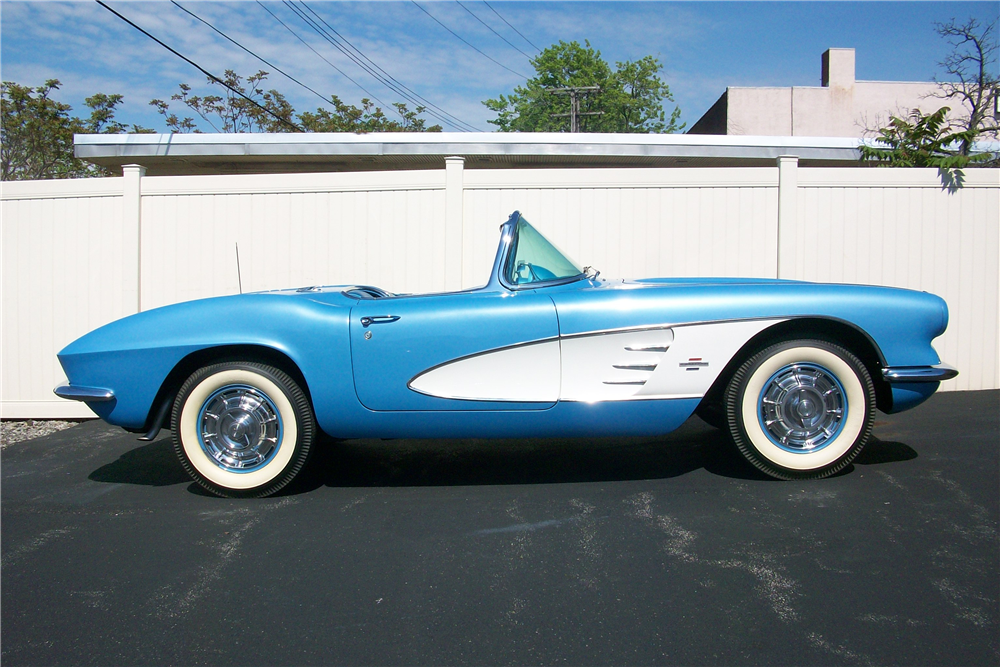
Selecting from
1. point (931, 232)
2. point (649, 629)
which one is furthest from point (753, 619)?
point (931, 232)

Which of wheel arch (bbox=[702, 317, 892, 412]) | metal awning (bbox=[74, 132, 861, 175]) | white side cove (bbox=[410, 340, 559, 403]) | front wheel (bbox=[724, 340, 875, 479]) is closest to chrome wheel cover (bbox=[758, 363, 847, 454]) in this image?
front wheel (bbox=[724, 340, 875, 479])

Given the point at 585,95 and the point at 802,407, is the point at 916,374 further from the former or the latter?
the point at 585,95

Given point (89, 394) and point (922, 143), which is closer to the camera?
point (89, 394)

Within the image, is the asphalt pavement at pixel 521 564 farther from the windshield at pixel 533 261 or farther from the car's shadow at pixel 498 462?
the windshield at pixel 533 261

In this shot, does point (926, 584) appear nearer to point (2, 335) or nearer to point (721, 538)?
point (721, 538)

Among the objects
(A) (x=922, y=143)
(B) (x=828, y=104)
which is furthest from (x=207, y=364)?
(B) (x=828, y=104)

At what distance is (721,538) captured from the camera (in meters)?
2.70

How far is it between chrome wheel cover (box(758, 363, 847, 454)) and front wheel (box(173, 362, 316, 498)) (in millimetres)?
2417

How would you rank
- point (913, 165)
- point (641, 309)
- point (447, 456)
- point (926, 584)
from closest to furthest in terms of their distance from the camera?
point (926, 584), point (641, 309), point (447, 456), point (913, 165)

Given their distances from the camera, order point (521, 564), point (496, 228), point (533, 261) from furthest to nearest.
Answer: point (496, 228)
point (533, 261)
point (521, 564)

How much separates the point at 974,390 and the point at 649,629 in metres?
5.52

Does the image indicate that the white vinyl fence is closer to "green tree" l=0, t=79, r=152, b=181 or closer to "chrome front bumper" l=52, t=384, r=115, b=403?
"chrome front bumper" l=52, t=384, r=115, b=403

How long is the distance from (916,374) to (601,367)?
1.63 meters

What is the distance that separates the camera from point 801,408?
3.36m
